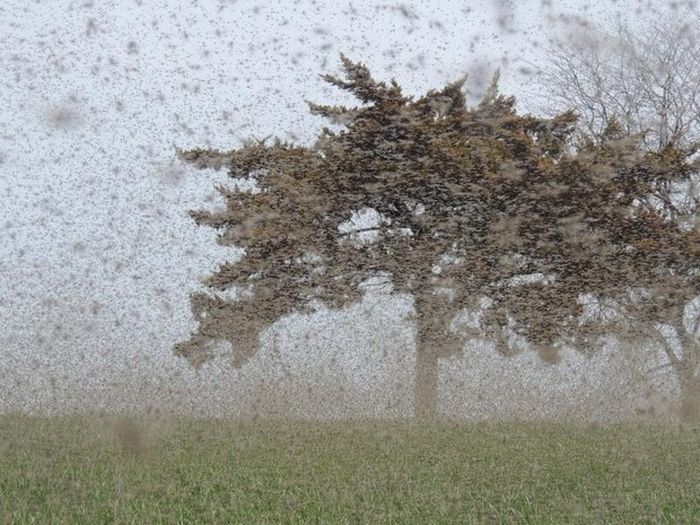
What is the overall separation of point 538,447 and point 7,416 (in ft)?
18.7

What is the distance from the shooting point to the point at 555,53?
546 inches

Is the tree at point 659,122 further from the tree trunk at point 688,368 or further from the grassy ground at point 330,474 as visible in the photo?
the grassy ground at point 330,474

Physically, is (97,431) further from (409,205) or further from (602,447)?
(409,205)

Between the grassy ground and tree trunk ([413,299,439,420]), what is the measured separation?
3.13 meters

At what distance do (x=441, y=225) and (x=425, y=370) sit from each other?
2339 mm

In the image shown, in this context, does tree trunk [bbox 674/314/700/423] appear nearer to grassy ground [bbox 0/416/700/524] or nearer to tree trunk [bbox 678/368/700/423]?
tree trunk [bbox 678/368/700/423]

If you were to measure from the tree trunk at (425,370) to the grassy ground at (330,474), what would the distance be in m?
3.13

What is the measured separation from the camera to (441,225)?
1358 cm

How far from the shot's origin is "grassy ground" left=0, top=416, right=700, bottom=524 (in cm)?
496

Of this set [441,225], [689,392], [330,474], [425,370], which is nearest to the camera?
[330,474]

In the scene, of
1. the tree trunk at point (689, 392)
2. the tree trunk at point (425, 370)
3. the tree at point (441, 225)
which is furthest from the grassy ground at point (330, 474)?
the tree trunk at point (689, 392)

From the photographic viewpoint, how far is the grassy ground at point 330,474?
16.3 feet

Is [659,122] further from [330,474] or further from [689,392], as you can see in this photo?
[330,474]

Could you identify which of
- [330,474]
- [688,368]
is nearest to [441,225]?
[688,368]
